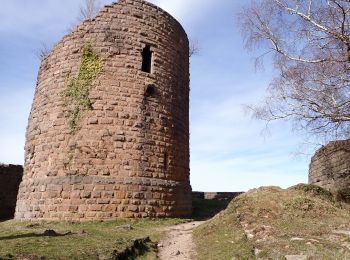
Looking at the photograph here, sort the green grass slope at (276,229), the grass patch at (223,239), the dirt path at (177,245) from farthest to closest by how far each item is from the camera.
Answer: the dirt path at (177,245) < the grass patch at (223,239) < the green grass slope at (276,229)

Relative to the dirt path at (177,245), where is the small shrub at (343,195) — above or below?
above

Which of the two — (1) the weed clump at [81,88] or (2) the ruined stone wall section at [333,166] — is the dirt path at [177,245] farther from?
(2) the ruined stone wall section at [333,166]

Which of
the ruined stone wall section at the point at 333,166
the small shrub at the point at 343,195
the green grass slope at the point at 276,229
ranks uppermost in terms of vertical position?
the ruined stone wall section at the point at 333,166

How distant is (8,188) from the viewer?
1692cm

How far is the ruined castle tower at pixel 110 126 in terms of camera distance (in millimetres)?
10148

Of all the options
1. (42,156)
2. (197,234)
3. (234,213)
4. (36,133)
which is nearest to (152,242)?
(197,234)

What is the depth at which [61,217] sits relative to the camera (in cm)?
986

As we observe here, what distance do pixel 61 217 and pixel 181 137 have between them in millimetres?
4666

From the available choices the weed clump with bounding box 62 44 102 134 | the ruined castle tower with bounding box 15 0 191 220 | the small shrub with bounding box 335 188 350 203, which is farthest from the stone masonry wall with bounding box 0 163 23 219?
the small shrub with bounding box 335 188 350 203

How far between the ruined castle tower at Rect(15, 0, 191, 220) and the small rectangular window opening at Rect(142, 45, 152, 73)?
33 millimetres

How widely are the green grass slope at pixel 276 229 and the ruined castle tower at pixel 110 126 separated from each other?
2778 millimetres

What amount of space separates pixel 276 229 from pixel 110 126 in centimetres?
595

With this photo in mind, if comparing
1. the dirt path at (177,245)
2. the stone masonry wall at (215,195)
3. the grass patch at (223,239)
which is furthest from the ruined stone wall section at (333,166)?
the dirt path at (177,245)

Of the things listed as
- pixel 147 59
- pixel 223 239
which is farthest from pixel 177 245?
pixel 147 59
